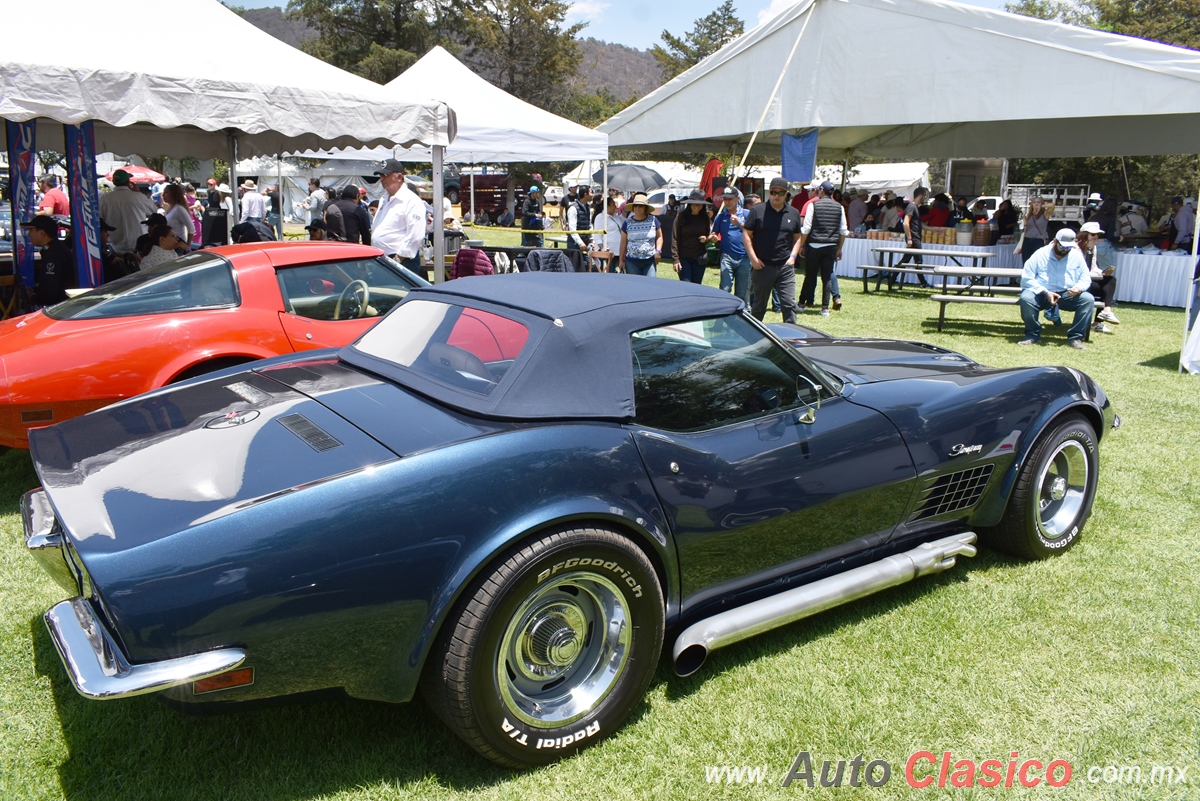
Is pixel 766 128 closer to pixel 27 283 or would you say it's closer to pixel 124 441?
pixel 27 283

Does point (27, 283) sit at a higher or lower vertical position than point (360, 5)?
lower

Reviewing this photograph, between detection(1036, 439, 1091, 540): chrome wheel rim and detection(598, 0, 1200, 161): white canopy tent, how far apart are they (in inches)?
→ 340

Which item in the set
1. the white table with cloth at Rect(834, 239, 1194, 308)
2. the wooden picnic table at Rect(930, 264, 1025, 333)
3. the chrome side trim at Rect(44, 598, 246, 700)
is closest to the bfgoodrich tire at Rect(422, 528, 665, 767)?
the chrome side trim at Rect(44, 598, 246, 700)

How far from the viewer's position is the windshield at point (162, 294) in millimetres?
4781

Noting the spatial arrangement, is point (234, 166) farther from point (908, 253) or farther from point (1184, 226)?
point (1184, 226)

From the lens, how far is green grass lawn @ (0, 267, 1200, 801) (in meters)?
2.41

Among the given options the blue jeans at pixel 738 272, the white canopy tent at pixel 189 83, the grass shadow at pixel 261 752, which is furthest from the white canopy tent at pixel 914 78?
the grass shadow at pixel 261 752

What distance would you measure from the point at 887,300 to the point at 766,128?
3370 millimetres

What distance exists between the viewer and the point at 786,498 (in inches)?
114

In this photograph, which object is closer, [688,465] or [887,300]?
[688,465]

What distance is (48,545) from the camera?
245 centimetres

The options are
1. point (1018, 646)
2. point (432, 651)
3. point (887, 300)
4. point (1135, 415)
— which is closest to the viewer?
point (432, 651)

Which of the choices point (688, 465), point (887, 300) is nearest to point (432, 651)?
point (688, 465)

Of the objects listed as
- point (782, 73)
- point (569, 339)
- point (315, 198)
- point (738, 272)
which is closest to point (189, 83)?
point (569, 339)
